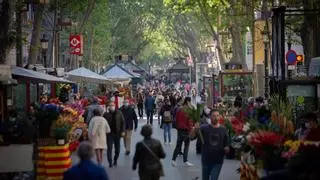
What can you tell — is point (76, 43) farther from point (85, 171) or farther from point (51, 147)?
point (85, 171)

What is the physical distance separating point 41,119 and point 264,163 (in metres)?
6.26

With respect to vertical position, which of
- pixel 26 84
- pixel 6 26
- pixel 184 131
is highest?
pixel 6 26

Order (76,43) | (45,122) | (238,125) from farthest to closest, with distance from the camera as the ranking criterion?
(76,43) < (238,125) < (45,122)

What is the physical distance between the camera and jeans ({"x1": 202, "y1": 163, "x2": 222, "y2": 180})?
14.1 m

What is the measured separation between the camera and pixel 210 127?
46.7ft

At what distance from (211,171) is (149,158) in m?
1.98

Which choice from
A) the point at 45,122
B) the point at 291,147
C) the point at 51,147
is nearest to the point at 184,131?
the point at 45,122

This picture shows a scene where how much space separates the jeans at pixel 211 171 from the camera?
14.1 meters

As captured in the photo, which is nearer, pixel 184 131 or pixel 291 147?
pixel 291 147

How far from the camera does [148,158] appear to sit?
12.5 metres

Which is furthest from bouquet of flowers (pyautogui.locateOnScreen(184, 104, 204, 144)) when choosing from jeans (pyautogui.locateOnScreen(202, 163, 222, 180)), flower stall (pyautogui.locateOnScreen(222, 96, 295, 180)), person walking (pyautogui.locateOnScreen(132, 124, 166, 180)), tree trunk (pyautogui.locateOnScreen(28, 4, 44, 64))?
tree trunk (pyautogui.locateOnScreen(28, 4, 44, 64))

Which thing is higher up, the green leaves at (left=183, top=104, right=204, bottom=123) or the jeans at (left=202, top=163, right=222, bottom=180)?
the green leaves at (left=183, top=104, right=204, bottom=123)

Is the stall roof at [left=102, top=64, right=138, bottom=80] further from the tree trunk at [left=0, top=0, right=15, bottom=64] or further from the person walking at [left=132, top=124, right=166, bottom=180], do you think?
the person walking at [left=132, top=124, right=166, bottom=180]

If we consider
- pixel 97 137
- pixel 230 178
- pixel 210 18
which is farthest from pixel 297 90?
pixel 210 18
